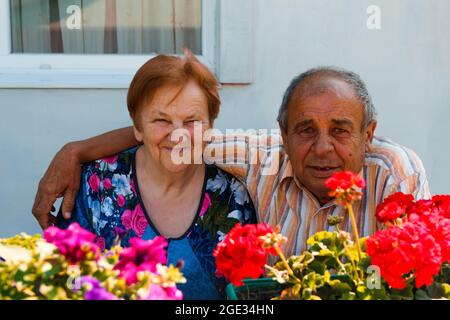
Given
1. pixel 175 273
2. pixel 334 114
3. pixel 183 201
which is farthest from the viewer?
pixel 183 201

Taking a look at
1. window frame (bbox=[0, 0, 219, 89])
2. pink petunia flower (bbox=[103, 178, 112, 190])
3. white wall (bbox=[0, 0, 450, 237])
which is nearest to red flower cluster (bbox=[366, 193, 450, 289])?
pink petunia flower (bbox=[103, 178, 112, 190])

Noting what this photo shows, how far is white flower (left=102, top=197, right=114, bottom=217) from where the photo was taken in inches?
109

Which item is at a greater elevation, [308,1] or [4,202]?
[308,1]

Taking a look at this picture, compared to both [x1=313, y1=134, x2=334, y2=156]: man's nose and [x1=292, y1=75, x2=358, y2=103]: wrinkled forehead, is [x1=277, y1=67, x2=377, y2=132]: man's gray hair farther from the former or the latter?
[x1=313, y1=134, x2=334, y2=156]: man's nose

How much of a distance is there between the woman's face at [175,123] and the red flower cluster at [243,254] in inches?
37.3

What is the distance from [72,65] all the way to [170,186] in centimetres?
124

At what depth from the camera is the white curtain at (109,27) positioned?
3787 millimetres

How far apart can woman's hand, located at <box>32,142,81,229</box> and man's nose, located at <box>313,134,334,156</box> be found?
94 cm

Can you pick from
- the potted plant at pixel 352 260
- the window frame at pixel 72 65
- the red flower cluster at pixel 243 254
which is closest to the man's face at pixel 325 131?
the potted plant at pixel 352 260

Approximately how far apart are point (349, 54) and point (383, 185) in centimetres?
132

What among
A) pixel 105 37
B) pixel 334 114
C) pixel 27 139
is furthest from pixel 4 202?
pixel 334 114

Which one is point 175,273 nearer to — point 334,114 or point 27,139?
point 334,114

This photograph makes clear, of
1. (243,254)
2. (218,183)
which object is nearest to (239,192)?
(218,183)

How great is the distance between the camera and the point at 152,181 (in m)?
2.86
